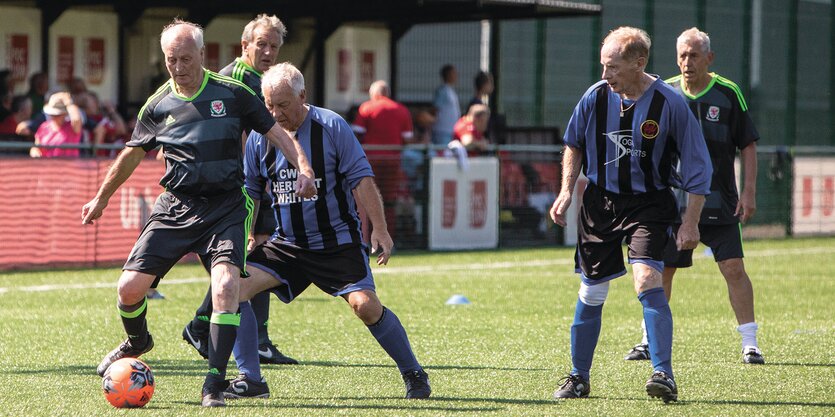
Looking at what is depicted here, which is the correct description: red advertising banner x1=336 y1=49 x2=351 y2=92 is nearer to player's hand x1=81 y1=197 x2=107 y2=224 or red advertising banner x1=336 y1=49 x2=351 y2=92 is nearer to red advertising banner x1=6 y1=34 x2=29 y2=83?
red advertising banner x1=6 y1=34 x2=29 y2=83

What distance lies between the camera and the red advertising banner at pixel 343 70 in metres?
21.4

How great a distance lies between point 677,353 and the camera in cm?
883

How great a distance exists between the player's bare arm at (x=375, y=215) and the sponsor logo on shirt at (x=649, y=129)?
1306 mm

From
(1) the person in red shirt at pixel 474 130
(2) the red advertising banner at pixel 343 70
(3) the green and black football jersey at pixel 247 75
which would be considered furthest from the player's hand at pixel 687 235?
(2) the red advertising banner at pixel 343 70

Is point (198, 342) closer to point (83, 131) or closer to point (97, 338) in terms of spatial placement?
point (97, 338)

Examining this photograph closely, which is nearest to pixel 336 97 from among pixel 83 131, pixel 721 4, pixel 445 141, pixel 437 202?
pixel 445 141

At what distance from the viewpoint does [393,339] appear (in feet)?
22.6

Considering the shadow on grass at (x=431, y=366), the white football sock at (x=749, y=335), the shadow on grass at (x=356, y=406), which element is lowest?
the shadow on grass at (x=431, y=366)

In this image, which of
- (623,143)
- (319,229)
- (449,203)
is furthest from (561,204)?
(449,203)

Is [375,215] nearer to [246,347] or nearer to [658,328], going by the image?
[246,347]

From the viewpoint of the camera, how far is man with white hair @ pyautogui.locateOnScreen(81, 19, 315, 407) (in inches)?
260

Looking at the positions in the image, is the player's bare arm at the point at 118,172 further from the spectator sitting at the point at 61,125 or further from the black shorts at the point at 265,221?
the spectator sitting at the point at 61,125

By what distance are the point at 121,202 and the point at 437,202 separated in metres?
4.30

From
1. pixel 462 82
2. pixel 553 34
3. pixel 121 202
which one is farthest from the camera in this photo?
pixel 553 34
